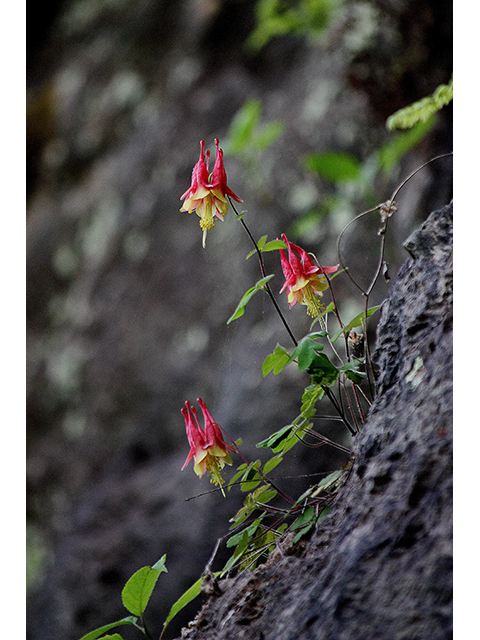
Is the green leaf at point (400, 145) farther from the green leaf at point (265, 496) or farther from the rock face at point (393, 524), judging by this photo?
the green leaf at point (265, 496)

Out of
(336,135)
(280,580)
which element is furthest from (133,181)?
(280,580)

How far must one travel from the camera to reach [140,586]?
37.5 inches

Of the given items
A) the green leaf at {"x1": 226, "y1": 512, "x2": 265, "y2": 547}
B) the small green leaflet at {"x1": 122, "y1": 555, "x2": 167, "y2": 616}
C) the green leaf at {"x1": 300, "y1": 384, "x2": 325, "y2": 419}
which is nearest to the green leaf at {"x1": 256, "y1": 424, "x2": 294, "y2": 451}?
the green leaf at {"x1": 300, "y1": 384, "x2": 325, "y2": 419}

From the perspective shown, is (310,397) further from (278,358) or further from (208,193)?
(208,193)

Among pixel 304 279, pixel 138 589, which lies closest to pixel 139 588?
pixel 138 589

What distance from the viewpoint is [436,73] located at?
971 millimetres

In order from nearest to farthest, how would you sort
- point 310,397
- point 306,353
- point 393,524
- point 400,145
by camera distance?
1. point 393,524
2. point 306,353
3. point 310,397
4. point 400,145

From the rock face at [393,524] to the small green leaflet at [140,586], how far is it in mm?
110

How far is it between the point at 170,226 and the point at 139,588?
0.84 metres

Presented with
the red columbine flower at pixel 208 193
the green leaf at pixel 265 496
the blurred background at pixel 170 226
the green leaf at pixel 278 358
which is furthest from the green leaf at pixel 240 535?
the red columbine flower at pixel 208 193

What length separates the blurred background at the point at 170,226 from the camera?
1.08m

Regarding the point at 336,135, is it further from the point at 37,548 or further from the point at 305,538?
the point at 37,548

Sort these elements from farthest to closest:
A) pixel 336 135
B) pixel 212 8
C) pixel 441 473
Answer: pixel 212 8, pixel 336 135, pixel 441 473

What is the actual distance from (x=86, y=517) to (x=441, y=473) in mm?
1030
